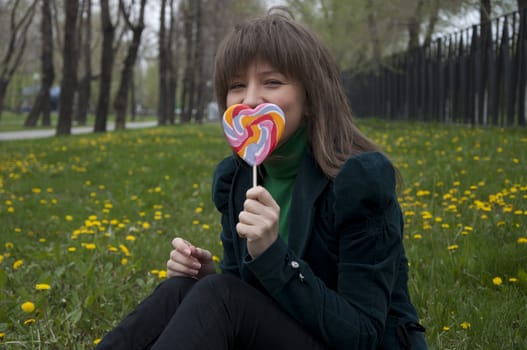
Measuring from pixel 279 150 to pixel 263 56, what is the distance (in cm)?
27

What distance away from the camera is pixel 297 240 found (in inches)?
61.2

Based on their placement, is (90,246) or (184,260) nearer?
(184,260)

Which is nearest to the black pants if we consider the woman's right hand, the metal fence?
the woman's right hand

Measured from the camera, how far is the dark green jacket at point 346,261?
141 centimetres

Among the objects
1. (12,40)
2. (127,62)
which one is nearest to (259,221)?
(127,62)

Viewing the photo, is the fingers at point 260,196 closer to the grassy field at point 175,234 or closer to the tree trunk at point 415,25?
the grassy field at point 175,234

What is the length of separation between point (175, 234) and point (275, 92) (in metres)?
2.69

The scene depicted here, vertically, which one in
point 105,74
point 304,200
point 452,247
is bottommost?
point 452,247

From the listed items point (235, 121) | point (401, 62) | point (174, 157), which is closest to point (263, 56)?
point (235, 121)

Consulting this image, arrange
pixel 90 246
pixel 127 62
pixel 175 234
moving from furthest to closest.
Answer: pixel 127 62, pixel 175 234, pixel 90 246

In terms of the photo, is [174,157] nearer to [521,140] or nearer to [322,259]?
[521,140]

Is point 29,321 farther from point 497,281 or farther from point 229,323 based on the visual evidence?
point 497,281

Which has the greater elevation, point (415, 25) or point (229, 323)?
point (415, 25)

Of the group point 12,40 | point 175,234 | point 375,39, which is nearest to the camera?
point 175,234
